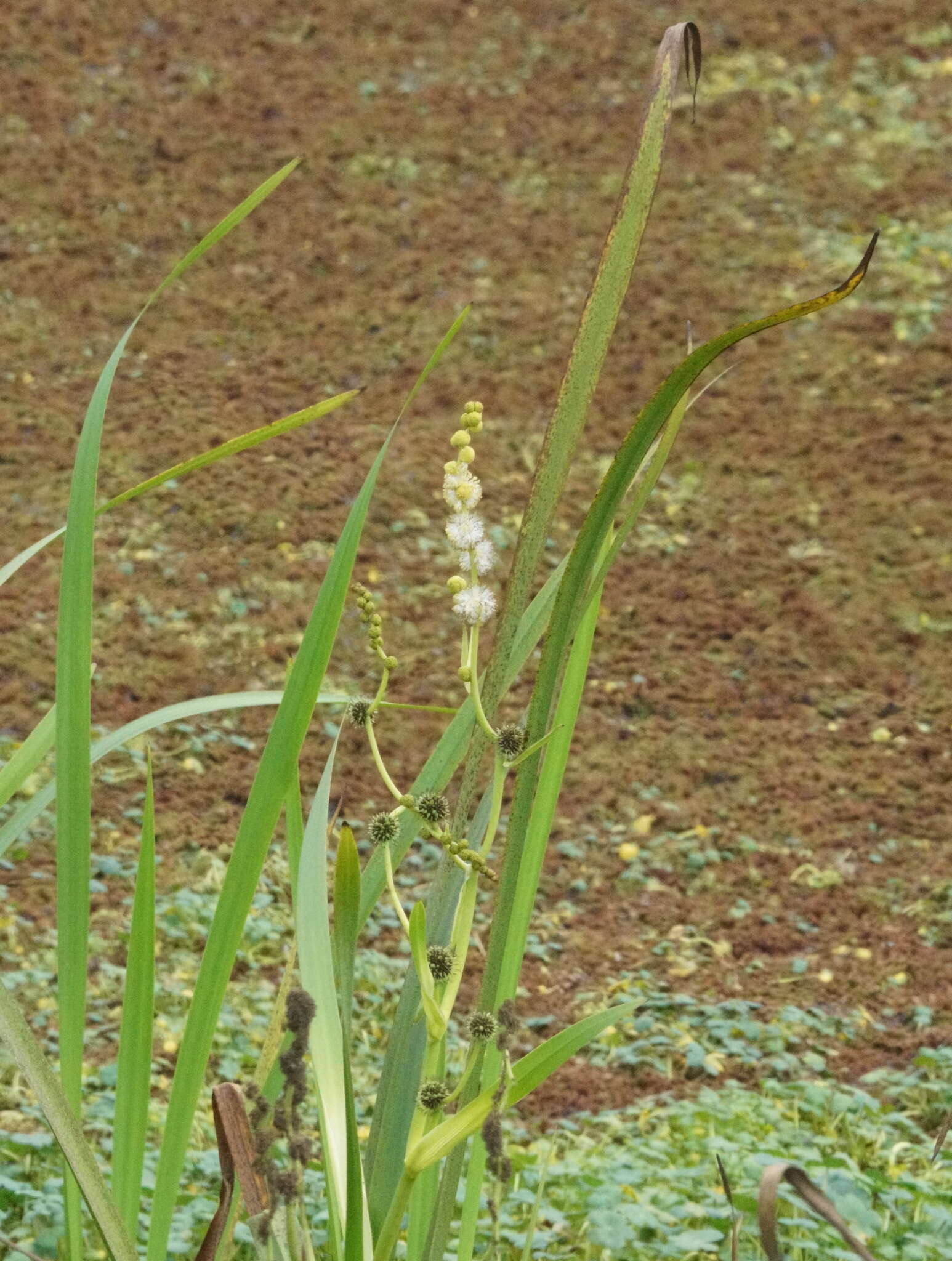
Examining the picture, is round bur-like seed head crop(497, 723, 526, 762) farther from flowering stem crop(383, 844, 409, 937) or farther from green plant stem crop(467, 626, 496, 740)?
flowering stem crop(383, 844, 409, 937)

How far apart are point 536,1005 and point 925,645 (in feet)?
7.30

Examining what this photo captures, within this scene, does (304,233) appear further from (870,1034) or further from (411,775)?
(870,1034)

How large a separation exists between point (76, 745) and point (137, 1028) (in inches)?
9.8

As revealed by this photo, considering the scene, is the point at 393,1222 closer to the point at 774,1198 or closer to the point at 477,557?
the point at 774,1198

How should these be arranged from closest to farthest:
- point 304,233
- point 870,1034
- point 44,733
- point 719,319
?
point 44,733 → point 870,1034 → point 719,319 → point 304,233

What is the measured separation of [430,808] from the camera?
40.5 inches

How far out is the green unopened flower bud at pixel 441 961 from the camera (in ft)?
3.39

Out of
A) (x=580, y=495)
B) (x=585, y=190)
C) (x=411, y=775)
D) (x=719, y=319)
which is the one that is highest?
(x=585, y=190)

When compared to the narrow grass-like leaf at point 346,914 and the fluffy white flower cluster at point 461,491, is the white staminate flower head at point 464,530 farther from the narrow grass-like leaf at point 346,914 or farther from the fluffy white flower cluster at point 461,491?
the narrow grass-like leaf at point 346,914

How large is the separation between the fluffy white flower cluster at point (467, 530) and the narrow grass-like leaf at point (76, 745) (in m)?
0.30

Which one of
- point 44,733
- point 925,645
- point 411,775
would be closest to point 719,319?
point 925,645

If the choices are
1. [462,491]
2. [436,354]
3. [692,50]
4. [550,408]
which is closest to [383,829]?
[462,491]

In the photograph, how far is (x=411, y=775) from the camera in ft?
13.8

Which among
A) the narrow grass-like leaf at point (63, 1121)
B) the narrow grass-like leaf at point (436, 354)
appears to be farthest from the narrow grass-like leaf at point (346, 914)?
the narrow grass-like leaf at point (436, 354)
